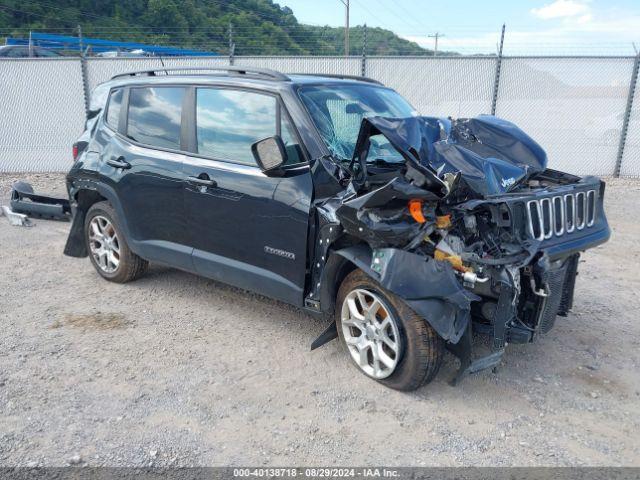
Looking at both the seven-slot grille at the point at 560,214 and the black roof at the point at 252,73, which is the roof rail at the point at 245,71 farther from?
the seven-slot grille at the point at 560,214

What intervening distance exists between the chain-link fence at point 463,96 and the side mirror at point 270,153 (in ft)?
26.0

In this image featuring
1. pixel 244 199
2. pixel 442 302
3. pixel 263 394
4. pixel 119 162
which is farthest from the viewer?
pixel 119 162

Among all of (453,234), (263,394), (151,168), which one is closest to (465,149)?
(453,234)

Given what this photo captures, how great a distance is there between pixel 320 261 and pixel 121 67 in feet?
31.2

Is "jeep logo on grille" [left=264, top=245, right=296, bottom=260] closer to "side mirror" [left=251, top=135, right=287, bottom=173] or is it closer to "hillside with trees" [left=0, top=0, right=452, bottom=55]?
"side mirror" [left=251, top=135, right=287, bottom=173]

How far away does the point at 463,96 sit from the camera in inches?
449

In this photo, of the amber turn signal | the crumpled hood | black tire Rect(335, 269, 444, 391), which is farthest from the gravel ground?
the crumpled hood

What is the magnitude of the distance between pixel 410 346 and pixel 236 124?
6.92 ft

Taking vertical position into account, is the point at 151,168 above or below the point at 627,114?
below

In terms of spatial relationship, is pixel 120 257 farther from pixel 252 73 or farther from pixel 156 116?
pixel 252 73

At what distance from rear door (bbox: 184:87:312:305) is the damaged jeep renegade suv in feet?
0.04

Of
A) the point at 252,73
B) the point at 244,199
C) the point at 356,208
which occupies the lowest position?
the point at 244,199

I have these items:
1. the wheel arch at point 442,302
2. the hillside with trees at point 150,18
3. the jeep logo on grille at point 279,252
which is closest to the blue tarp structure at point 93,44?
the hillside with trees at point 150,18

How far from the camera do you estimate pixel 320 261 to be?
151 inches
